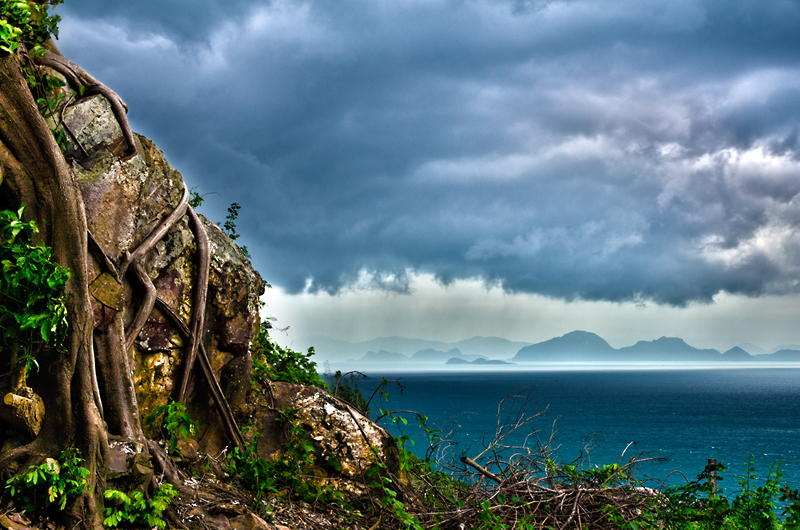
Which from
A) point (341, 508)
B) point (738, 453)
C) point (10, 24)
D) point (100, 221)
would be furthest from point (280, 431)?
point (738, 453)

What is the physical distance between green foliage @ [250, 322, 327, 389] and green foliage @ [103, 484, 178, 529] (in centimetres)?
310

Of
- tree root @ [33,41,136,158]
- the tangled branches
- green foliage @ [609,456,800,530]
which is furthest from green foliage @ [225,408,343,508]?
tree root @ [33,41,136,158]

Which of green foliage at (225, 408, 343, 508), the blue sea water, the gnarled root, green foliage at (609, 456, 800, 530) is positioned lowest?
the blue sea water

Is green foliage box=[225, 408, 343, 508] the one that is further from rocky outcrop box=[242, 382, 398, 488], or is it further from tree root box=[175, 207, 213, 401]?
tree root box=[175, 207, 213, 401]

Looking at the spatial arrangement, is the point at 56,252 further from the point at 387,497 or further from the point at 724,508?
the point at 724,508

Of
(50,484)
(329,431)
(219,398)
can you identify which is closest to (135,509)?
(50,484)

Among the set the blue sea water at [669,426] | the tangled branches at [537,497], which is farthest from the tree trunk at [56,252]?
the blue sea water at [669,426]

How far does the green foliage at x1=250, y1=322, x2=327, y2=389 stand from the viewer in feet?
22.6

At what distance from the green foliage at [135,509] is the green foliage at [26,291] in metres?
1.15

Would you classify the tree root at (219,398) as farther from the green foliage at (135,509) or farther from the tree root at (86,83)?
the tree root at (86,83)

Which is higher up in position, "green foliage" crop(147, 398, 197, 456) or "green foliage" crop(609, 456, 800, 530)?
"green foliage" crop(147, 398, 197, 456)

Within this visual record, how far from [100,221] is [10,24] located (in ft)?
5.29

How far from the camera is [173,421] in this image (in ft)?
14.6

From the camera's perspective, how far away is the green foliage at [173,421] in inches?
175
